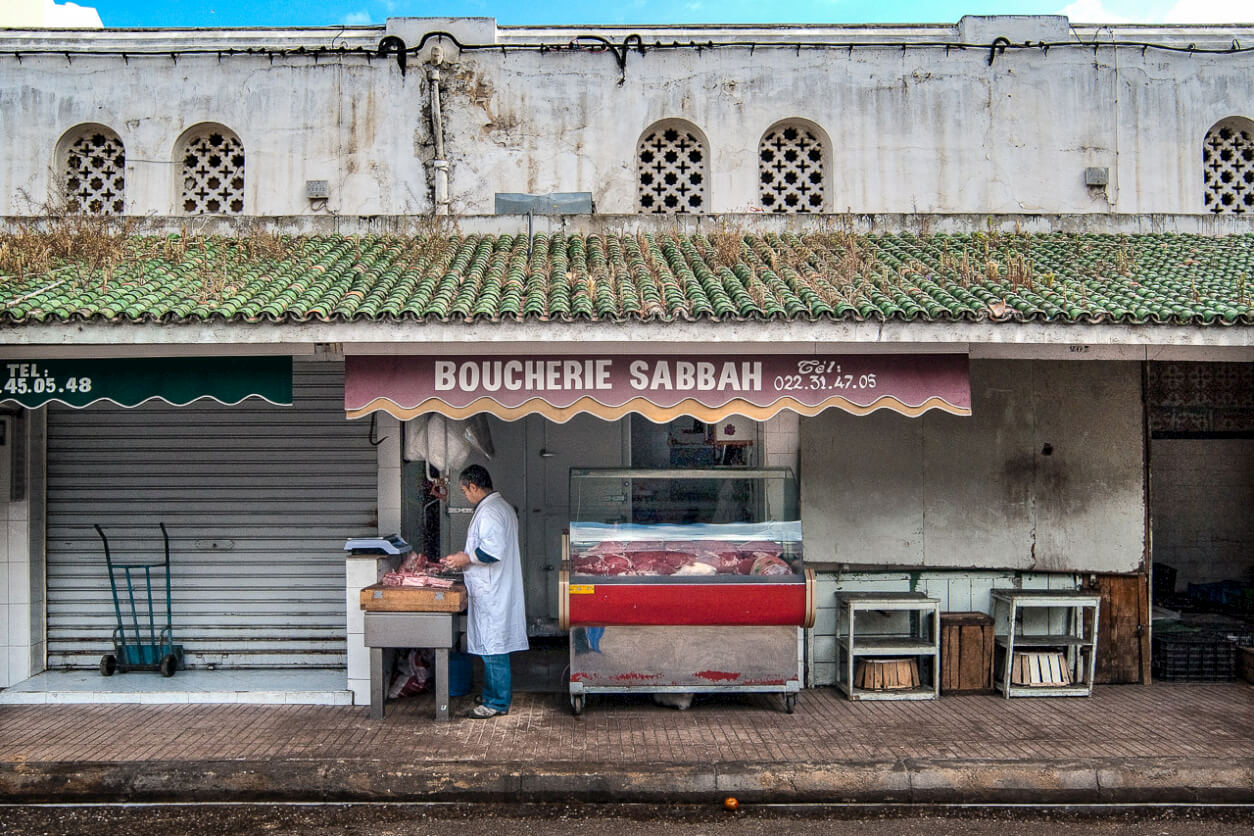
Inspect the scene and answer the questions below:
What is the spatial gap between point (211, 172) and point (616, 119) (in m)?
5.16

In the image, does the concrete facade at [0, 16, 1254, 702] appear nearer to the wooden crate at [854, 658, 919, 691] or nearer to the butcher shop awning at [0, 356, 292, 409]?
the butcher shop awning at [0, 356, 292, 409]

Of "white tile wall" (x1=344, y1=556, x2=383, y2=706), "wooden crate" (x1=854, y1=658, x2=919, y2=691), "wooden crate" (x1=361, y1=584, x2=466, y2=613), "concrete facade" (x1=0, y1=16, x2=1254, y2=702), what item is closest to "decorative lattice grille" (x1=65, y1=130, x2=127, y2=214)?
"concrete facade" (x1=0, y1=16, x2=1254, y2=702)

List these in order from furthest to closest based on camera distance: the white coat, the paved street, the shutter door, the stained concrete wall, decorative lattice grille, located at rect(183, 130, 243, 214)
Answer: decorative lattice grille, located at rect(183, 130, 243, 214), the shutter door, the stained concrete wall, the white coat, the paved street

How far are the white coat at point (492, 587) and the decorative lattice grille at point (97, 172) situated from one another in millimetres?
7818

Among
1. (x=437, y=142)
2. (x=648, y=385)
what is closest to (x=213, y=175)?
(x=437, y=142)

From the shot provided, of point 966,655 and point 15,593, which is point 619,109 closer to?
point 966,655

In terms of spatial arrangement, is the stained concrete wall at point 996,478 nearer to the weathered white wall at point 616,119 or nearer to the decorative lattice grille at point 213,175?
the weathered white wall at point 616,119

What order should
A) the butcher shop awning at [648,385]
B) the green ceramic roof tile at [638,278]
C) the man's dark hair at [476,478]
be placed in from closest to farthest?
the green ceramic roof tile at [638,278] < the butcher shop awning at [648,385] < the man's dark hair at [476,478]

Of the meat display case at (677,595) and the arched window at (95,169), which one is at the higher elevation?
the arched window at (95,169)

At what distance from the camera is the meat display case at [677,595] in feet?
22.7

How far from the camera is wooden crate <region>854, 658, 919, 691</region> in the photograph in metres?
7.62

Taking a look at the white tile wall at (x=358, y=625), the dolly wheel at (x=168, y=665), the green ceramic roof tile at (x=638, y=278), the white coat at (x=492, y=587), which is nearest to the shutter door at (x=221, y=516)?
the dolly wheel at (x=168, y=665)

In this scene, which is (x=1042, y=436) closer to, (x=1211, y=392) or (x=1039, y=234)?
(x=1039, y=234)

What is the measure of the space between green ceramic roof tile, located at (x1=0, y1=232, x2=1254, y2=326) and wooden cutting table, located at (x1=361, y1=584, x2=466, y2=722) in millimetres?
2081
